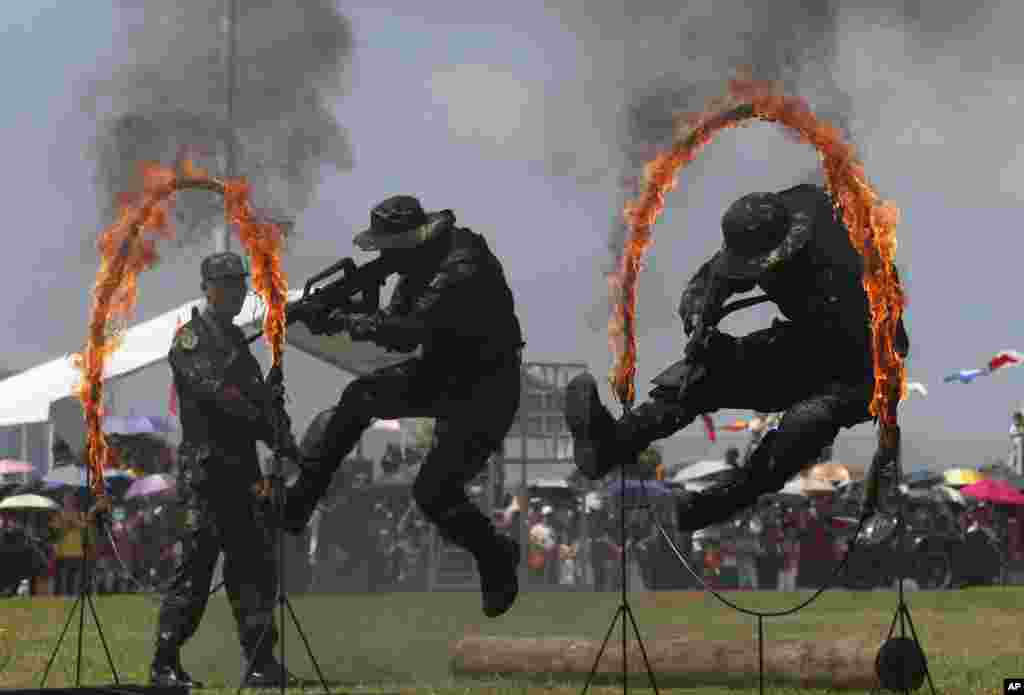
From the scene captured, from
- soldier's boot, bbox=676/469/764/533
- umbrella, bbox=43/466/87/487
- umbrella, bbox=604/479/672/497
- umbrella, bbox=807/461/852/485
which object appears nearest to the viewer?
soldier's boot, bbox=676/469/764/533

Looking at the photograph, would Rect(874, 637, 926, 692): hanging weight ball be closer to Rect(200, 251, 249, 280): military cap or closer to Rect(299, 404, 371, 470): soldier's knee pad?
Rect(299, 404, 371, 470): soldier's knee pad

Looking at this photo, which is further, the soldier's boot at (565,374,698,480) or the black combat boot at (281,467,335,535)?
the black combat boot at (281,467,335,535)

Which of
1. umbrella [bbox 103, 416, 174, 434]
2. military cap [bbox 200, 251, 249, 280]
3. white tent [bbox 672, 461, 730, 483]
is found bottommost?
military cap [bbox 200, 251, 249, 280]

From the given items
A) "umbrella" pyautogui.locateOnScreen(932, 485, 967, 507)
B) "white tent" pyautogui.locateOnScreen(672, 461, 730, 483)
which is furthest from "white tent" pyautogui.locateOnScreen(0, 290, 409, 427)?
"umbrella" pyautogui.locateOnScreen(932, 485, 967, 507)

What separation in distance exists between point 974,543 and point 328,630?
14.3 meters

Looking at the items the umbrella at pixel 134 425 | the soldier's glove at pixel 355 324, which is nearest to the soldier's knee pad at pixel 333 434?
the soldier's glove at pixel 355 324

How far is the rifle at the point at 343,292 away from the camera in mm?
13141

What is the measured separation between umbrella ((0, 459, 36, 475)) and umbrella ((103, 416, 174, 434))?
2.42 m

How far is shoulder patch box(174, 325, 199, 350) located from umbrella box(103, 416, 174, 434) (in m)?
17.4

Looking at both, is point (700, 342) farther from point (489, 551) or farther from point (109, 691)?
point (109, 691)

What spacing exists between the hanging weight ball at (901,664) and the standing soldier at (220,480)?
4.55 m

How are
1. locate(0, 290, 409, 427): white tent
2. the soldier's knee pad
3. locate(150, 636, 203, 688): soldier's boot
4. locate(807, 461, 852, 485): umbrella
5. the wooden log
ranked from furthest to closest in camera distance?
locate(807, 461, 852, 485): umbrella → locate(0, 290, 409, 427): white tent → locate(150, 636, 203, 688): soldier's boot → the wooden log → the soldier's knee pad

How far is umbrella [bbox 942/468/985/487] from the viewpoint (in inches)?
1411

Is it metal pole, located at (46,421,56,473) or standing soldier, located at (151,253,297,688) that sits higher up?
metal pole, located at (46,421,56,473)
